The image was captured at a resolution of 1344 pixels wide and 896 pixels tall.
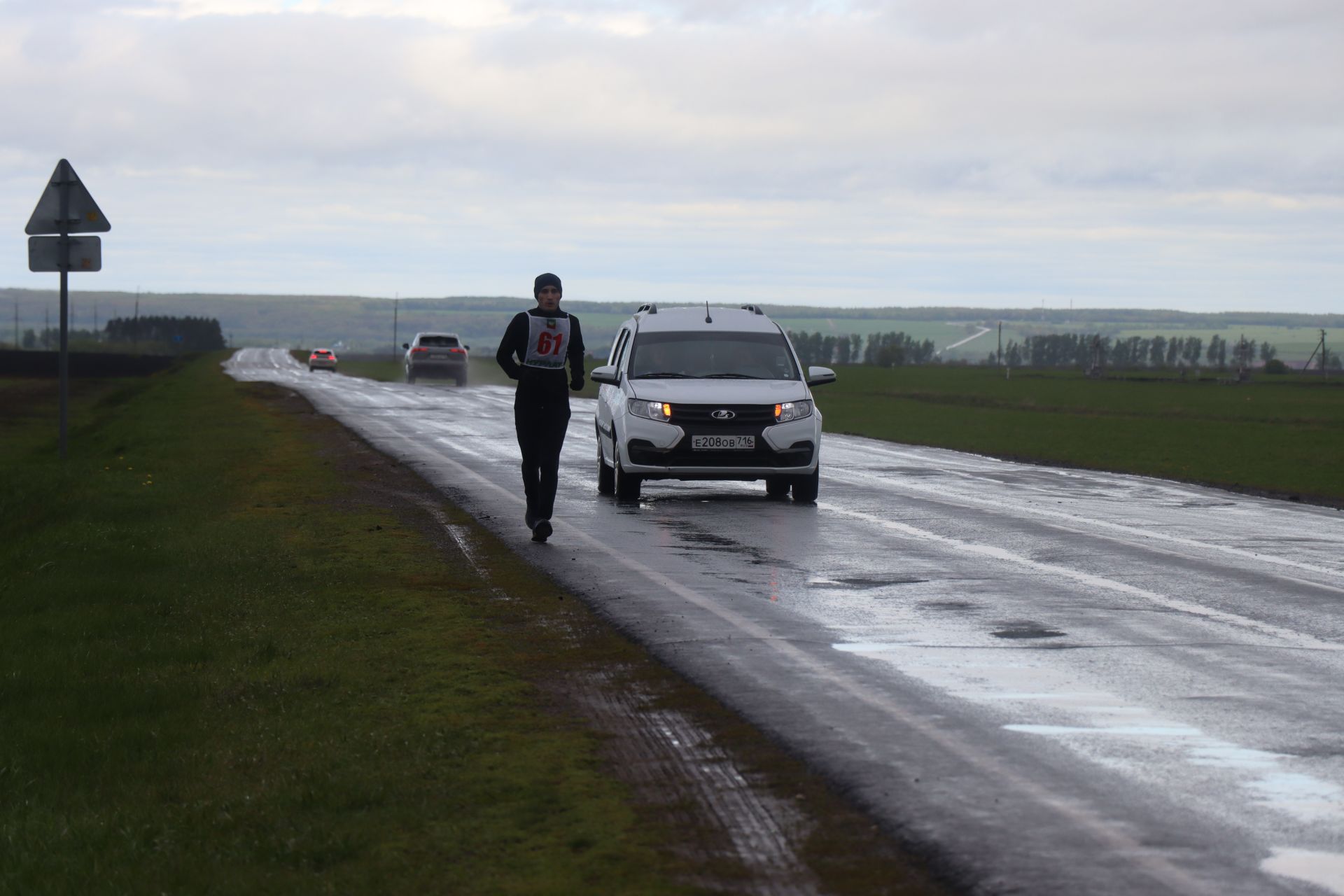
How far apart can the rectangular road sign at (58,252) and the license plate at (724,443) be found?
7082 millimetres

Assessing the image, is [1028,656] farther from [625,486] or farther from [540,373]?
[625,486]

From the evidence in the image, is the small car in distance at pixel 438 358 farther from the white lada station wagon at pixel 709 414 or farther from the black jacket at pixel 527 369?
the black jacket at pixel 527 369

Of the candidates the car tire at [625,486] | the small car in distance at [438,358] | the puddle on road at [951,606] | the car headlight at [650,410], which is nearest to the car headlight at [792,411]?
the car headlight at [650,410]

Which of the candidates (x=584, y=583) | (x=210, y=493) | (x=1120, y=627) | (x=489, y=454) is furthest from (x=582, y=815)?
(x=489, y=454)

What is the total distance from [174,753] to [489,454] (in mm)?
16092

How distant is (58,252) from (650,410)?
6997mm

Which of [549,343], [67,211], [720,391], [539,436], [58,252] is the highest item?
[67,211]

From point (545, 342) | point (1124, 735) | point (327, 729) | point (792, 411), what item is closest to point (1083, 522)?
point (792, 411)

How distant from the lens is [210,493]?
16.5 m

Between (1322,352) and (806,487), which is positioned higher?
(1322,352)

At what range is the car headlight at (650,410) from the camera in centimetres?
1554

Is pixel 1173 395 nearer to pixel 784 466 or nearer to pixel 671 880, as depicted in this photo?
pixel 784 466

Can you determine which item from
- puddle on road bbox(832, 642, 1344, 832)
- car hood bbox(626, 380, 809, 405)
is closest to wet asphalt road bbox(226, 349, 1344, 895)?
puddle on road bbox(832, 642, 1344, 832)

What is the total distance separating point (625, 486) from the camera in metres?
15.9
